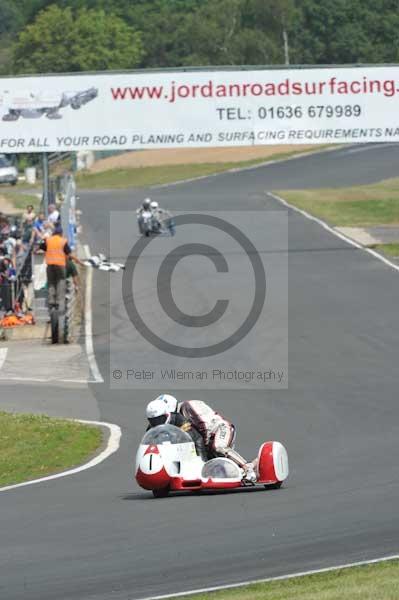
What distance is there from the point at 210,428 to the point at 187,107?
21352 mm

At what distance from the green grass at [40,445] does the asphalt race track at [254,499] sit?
1.71 feet

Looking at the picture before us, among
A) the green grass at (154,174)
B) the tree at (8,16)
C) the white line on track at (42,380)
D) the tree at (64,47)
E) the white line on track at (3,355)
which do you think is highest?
the tree at (8,16)

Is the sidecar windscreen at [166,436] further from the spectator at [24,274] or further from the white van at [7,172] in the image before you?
the white van at [7,172]

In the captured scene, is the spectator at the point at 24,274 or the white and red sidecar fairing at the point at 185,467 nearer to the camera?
the white and red sidecar fairing at the point at 185,467

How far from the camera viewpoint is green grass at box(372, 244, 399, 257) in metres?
34.8

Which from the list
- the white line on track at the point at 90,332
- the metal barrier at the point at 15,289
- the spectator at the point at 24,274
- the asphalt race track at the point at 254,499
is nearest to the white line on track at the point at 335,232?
the asphalt race track at the point at 254,499

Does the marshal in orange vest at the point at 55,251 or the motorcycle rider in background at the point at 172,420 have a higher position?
the marshal in orange vest at the point at 55,251

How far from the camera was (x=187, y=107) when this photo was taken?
1293 inches

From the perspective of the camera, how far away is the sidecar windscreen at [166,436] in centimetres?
1186

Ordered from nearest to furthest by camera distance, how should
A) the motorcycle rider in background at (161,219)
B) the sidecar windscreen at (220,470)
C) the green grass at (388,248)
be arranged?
the sidecar windscreen at (220,470), the green grass at (388,248), the motorcycle rider in background at (161,219)

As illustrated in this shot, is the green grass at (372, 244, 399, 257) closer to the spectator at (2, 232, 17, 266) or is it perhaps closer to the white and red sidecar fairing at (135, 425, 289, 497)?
the spectator at (2, 232, 17, 266)

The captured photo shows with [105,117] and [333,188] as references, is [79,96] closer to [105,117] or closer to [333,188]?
[105,117]

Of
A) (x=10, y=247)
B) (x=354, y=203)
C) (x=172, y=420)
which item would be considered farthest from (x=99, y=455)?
Answer: (x=354, y=203)

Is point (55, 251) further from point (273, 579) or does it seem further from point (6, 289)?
point (273, 579)
